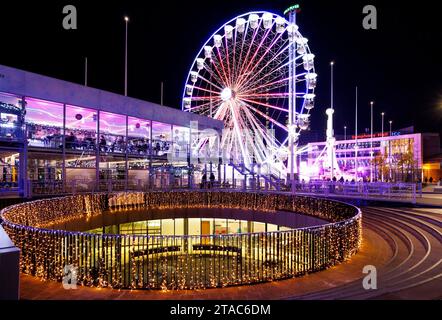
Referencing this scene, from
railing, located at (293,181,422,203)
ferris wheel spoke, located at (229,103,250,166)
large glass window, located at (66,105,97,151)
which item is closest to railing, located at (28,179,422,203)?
railing, located at (293,181,422,203)

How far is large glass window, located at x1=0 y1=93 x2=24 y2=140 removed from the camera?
1725 centimetres

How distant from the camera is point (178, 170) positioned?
3191cm

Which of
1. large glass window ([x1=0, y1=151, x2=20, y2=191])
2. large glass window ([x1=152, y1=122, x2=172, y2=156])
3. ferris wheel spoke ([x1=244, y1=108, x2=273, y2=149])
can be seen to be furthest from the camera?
large glass window ([x1=152, y1=122, x2=172, y2=156])

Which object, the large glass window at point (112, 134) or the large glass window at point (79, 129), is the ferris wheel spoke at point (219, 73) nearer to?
the large glass window at point (112, 134)

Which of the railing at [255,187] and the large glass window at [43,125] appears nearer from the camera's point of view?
the railing at [255,187]

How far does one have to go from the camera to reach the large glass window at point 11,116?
56.6ft

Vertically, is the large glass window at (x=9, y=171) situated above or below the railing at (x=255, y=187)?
above

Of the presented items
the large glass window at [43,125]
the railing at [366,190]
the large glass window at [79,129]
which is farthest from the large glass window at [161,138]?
the railing at [366,190]

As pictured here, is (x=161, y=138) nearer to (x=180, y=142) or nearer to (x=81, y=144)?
(x=180, y=142)

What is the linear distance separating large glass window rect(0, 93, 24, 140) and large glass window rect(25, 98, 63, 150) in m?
0.63

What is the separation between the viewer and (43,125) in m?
21.3

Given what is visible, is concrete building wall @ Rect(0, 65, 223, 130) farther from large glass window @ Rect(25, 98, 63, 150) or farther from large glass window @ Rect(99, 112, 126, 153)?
→ large glass window @ Rect(99, 112, 126, 153)

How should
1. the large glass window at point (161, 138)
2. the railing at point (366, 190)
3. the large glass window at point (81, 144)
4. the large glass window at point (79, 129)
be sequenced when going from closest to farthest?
1. the railing at point (366, 190)
2. the large glass window at point (81, 144)
3. the large glass window at point (79, 129)
4. the large glass window at point (161, 138)

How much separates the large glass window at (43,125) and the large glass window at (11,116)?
0.63 m
